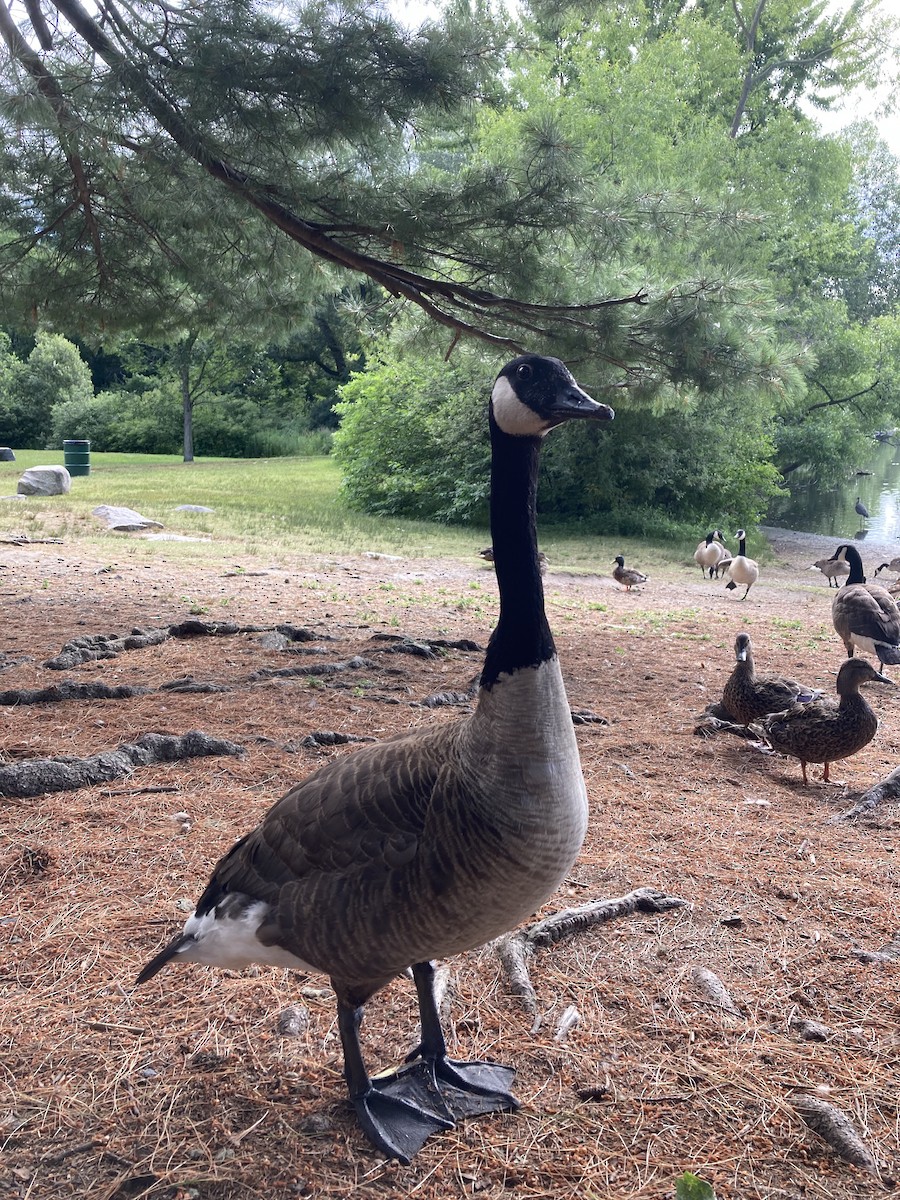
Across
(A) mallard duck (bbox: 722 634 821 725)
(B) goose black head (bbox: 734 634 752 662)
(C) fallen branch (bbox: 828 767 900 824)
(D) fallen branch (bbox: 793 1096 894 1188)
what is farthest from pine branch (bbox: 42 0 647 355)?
(D) fallen branch (bbox: 793 1096 894 1188)

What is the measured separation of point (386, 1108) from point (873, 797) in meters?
3.44

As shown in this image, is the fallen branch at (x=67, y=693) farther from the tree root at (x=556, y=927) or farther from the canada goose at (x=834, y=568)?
the canada goose at (x=834, y=568)

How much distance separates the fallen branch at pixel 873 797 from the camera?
467cm

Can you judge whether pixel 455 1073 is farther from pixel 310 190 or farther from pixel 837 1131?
pixel 310 190

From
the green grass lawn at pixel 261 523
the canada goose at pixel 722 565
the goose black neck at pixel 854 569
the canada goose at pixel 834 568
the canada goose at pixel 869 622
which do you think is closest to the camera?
the canada goose at pixel 869 622

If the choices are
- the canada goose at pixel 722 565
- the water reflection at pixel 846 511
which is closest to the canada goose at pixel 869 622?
the canada goose at pixel 722 565

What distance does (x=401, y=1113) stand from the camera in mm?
2471

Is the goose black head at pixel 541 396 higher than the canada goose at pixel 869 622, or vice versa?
the goose black head at pixel 541 396

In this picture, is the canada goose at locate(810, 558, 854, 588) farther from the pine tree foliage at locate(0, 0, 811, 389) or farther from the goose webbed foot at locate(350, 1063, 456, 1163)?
the goose webbed foot at locate(350, 1063, 456, 1163)

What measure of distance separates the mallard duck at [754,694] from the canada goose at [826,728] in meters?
0.32

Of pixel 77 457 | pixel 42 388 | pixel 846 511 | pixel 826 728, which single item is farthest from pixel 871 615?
pixel 42 388

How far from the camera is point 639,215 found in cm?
696

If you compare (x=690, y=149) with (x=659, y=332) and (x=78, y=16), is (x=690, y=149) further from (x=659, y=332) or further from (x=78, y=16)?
(x=78, y=16)

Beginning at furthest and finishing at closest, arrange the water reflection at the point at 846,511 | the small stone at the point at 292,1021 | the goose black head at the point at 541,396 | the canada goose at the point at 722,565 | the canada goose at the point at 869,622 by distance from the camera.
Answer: the water reflection at the point at 846,511 < the canada goose at the point at 722,565 < the canada goose at the point at 869,622 < the small stone at the point at 292,1021 < the goose black head at the point at 541,396
